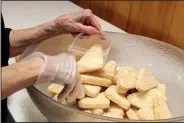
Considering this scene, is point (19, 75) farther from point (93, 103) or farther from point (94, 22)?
point (94, 22)

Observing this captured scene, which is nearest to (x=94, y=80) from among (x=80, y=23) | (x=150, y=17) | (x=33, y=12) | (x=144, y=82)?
(x=144, y=82)

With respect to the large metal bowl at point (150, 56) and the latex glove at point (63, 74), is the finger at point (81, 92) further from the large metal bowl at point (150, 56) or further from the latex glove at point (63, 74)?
the large metal bowl at point (150, 56)

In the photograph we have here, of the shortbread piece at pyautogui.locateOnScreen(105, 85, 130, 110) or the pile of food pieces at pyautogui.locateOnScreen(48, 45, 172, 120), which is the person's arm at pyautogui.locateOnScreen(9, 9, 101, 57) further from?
the shortbread piece at pyautogui.locateOnScreen(105, 85, 130, 110)

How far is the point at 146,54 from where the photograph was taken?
102cm

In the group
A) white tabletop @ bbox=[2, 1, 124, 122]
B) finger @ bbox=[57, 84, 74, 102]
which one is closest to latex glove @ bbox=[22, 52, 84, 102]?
finger @ bbox=[57, 84, 74, 102]

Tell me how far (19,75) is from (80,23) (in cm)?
41

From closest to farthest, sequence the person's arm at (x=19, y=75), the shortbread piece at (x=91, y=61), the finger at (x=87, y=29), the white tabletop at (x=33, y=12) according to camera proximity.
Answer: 1. the person's arm at (x=19, y=75)
2. the shortbread piece at (x=91, y=61)
3. the finger at (x=87, y=29)
4. the white tabletop at (x=33, y=12)

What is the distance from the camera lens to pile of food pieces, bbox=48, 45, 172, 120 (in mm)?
751

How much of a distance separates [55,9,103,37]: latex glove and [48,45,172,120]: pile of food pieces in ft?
0.39

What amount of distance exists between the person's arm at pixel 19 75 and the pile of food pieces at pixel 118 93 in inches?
6.5

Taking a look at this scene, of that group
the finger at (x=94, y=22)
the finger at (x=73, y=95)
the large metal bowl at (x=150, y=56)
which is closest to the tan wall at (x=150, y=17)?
the large metal bowl at (x=150, y=56)

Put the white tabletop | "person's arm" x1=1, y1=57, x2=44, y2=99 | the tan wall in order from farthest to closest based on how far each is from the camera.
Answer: the white tabletop, the tan wall, "person's arm" x1=1, y1=57, x2=44, y2=99

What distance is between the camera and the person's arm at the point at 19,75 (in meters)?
0.60

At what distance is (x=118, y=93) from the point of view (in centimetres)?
80
